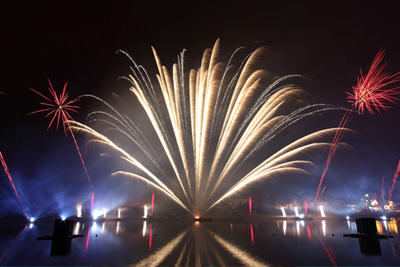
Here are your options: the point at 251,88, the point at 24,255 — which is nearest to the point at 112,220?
the point at 24,255

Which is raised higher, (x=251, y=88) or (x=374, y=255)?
(x=251, y=88)

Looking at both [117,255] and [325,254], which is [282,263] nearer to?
[325,254]

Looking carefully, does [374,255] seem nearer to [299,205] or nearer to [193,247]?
[193,247]

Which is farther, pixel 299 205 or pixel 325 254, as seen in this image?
→ pixel 299 205

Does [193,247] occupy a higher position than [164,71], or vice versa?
[164,71]

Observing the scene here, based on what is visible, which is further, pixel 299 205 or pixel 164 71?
pixel 299 205

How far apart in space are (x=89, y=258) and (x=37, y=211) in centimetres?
6159

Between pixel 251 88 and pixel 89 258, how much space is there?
2311 cm

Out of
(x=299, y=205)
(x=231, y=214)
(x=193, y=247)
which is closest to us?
(x=193, y=247)

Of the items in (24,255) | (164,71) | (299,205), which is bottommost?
(24,255)

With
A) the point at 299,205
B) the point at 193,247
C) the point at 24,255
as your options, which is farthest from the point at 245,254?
the point at 299,205

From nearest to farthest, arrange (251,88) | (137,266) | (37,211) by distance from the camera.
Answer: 1. (137,266)
2. (251,88)
3. (37,211)

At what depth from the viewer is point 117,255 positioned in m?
18.9

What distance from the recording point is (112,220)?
68.2 metres
